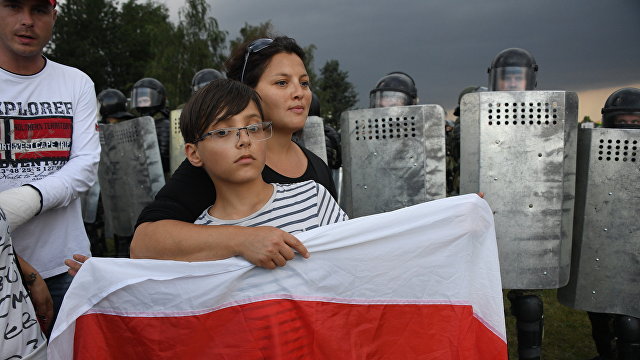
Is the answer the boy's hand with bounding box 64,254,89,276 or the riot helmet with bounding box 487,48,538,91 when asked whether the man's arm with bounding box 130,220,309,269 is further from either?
the riot helmet with bounding box 487,48,538,91

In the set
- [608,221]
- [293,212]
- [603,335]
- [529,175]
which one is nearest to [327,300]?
[293,212]

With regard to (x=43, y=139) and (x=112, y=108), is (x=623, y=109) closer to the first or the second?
(x=43, y=139)

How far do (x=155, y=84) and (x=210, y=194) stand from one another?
526 cm

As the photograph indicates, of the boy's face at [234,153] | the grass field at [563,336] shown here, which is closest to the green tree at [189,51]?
the grass field at [563,336]

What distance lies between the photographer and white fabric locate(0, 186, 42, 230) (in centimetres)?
185

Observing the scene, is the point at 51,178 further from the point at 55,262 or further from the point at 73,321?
the point at 73,321

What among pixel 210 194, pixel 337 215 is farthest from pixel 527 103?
pixel 210 194

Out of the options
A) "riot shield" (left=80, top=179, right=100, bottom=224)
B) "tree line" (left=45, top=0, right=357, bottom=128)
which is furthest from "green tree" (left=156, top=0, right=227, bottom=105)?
"riot shield" (left=80, top=179, right=100, bottom=224)

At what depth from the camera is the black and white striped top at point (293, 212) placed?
1.74 m

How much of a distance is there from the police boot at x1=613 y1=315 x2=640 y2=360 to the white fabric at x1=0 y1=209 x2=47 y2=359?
326 cm

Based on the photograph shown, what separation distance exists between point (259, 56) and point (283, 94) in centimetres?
19

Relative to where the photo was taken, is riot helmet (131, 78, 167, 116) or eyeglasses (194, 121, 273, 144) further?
riot helmet (131, 78, 167, 116)

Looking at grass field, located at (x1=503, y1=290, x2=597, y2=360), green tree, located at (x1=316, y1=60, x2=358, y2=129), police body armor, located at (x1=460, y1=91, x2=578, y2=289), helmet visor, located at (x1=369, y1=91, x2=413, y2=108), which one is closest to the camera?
police body armor, located at (x1=460, y1=91, x2=578, y2=289)

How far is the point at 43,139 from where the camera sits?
2209 mm
